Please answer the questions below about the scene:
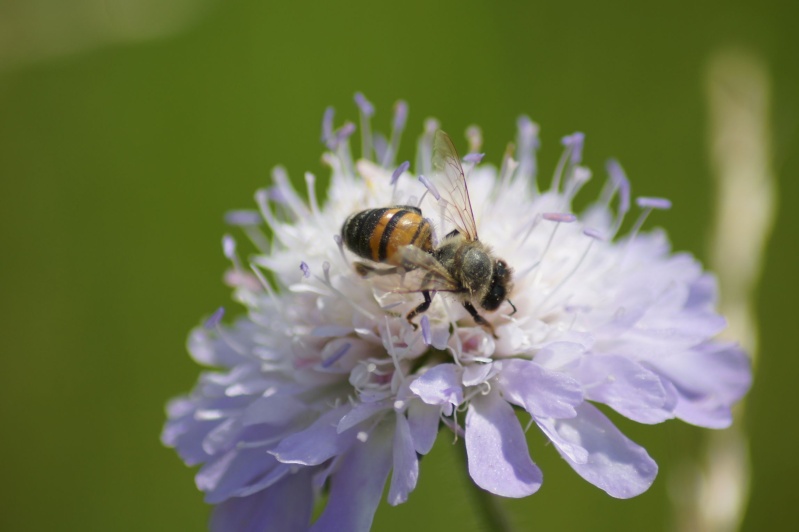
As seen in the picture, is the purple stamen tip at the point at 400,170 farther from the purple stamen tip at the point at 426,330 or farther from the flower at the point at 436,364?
the purple stamen tip at the point at 426,330

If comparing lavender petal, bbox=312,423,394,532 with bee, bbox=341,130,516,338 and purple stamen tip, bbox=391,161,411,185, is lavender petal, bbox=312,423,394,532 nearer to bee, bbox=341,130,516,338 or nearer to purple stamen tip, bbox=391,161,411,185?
bee, bbox=341,130,516,338

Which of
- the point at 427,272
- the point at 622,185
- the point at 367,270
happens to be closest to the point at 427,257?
the point at 427,272

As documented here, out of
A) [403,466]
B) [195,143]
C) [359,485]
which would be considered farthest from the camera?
[195,143]

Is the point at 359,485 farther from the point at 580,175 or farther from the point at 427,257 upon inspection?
the point at 580,175

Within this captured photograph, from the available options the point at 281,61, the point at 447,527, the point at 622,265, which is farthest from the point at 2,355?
the point at 622,265

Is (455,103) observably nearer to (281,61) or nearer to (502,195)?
(281,61)

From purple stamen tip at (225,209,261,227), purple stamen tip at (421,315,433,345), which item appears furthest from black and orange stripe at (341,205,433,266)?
purple stamen tip at (225,209,261,227)

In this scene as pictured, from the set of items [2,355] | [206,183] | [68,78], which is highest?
[68,78]
